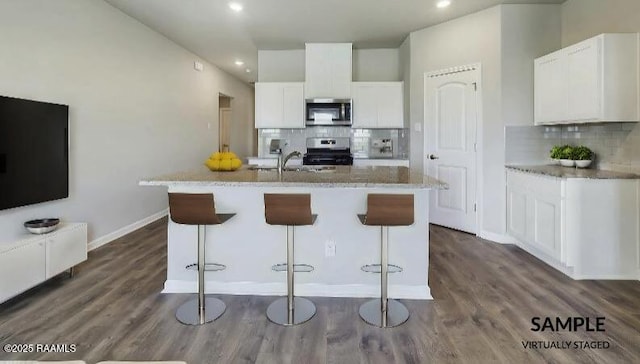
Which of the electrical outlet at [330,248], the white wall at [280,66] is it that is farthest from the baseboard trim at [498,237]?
the white wall at [280,66]

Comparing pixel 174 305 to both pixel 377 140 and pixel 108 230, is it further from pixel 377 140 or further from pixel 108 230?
pixel 377 140

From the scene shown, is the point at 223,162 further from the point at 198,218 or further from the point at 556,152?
the point at 556,152

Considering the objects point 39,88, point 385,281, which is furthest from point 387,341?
point 39,88

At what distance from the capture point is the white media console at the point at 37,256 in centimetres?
246

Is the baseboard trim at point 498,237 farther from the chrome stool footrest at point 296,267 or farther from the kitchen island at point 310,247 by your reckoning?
the chrome stool footrest at point 296,267

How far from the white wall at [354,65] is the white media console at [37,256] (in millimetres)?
4002

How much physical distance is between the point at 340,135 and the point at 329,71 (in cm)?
105

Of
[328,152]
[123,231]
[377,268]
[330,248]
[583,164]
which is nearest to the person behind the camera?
[377,268]

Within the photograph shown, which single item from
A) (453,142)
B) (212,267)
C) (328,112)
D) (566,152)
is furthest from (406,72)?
(212,267)

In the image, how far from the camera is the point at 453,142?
16.0 ft

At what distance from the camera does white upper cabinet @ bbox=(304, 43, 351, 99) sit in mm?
5762

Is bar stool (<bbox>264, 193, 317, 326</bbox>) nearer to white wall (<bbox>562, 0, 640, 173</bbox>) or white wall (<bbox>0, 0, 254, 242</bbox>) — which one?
white wall (<bbox>0, 0, 254, 242</bbox>)

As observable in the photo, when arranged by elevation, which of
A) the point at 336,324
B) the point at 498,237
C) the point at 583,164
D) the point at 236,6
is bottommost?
the point at 336,324

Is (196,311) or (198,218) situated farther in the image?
(196,311)
